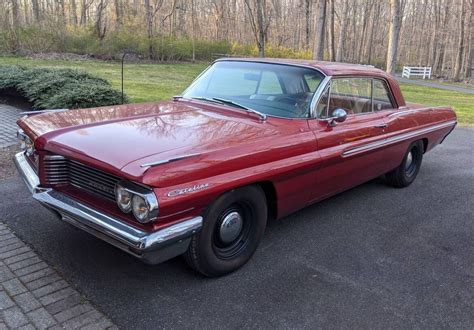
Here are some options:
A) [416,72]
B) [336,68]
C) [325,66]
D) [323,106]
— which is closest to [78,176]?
[323,106]

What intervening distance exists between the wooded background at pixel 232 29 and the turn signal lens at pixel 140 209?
50.7ft

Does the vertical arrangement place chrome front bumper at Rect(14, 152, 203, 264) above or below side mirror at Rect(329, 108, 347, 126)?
below

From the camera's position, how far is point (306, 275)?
336 cm

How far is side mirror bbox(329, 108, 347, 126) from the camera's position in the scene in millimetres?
3934

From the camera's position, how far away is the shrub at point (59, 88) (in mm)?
7508

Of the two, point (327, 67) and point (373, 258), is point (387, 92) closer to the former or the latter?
point (327, 67)

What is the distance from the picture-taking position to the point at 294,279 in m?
3.29

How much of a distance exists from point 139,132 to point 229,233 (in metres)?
1.01

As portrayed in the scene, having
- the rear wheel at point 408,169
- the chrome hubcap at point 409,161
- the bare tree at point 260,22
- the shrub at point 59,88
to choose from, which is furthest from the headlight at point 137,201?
the bare tree at point 260,22

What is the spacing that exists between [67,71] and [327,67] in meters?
6.95

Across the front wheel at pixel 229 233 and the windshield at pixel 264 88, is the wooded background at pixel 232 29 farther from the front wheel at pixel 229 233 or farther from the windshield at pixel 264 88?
the front wheel at pixel 229 233

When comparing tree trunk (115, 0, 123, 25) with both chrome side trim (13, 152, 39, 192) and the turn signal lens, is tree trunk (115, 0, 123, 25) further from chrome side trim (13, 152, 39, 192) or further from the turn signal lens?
the turn signal lens

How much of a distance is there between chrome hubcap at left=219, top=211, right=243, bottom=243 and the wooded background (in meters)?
14.8

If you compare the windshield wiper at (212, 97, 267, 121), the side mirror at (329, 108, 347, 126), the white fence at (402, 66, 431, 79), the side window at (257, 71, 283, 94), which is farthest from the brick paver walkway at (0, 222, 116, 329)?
the white fence at (402, 66, 431, 79)
